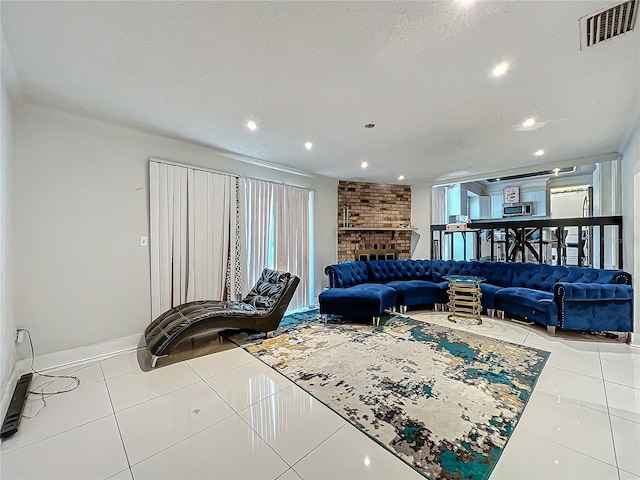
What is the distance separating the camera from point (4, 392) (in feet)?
6.56

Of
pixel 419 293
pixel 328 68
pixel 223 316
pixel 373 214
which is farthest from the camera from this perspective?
pixel 373 214

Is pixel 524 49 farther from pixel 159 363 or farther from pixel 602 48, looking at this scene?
pixel 159 363

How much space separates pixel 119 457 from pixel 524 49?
3.67 metres

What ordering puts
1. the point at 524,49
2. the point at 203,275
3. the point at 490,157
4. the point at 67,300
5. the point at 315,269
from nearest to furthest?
the point at 524,49
the point at 67,300
the point at 203,275
the point at 490,157
the point at 315,269

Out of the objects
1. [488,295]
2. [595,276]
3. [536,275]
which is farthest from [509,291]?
[595,276]

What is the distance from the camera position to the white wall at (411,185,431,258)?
20.3ft

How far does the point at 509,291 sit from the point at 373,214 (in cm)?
295

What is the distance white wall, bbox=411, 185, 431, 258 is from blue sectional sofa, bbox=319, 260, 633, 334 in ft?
2.82

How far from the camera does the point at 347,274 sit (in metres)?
4.80

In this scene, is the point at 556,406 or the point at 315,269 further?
the point at 315,269

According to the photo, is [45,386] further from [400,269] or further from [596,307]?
[596,307]

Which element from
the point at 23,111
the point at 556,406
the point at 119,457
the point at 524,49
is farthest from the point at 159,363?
the point at 524,49

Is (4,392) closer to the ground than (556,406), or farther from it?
farther from it

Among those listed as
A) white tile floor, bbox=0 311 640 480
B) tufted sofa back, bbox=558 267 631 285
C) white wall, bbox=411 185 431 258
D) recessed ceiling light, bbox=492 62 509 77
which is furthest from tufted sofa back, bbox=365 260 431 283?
recessed ceiling light, bbox=492 62 509 77
